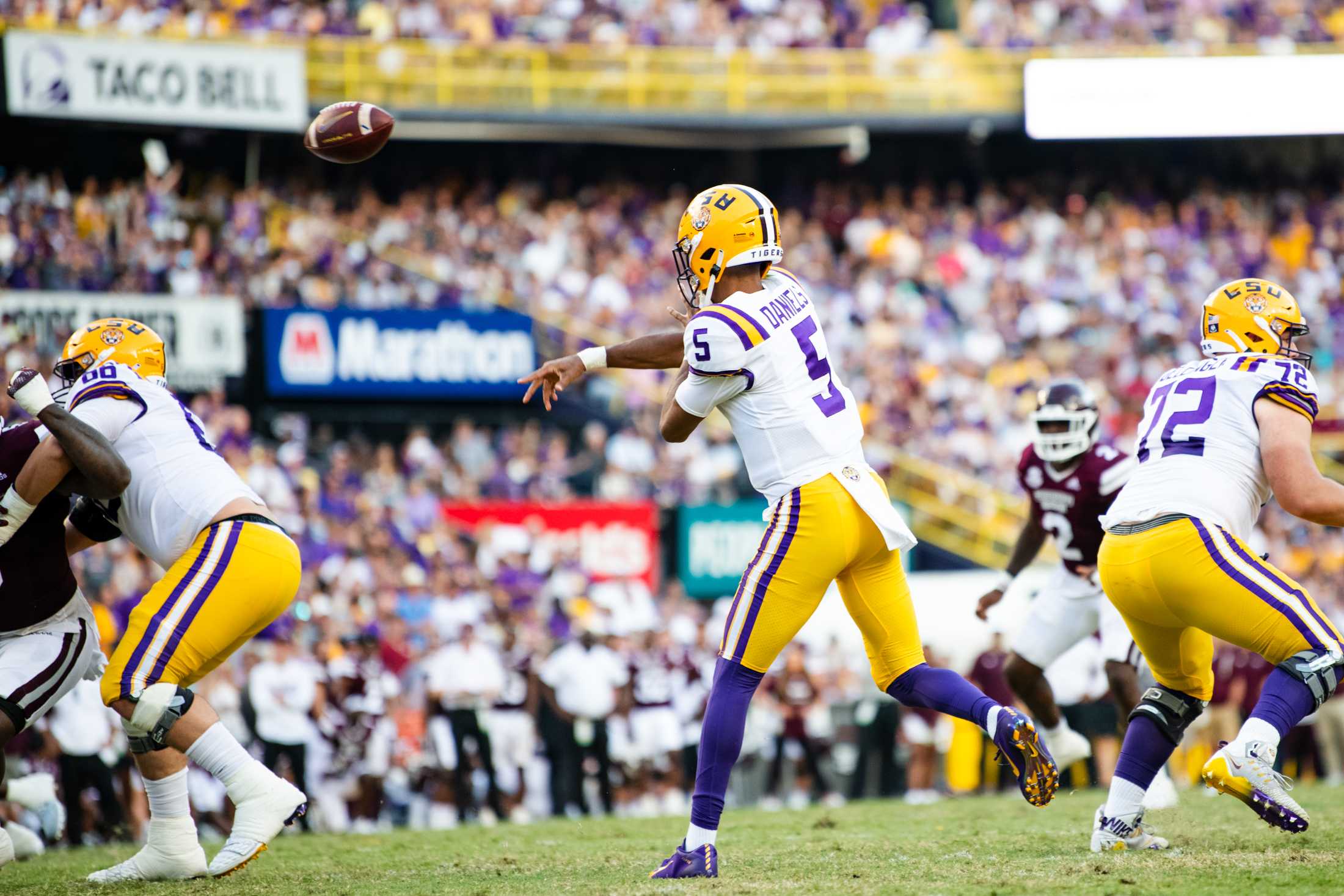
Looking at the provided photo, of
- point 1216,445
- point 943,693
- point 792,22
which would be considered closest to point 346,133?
point 943,693

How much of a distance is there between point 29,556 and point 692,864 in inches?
107

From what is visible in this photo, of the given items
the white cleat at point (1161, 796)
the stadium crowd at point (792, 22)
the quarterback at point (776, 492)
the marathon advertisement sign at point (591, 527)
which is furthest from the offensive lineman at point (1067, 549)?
the stadium crowd at point (792, 22)

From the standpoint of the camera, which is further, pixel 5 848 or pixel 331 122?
pixel 331 122

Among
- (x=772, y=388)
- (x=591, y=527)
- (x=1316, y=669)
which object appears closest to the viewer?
(x=1316, y=669)

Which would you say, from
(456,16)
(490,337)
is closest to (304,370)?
(490,337)

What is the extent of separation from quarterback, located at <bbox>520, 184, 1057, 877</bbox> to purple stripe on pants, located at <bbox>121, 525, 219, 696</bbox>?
1378mm

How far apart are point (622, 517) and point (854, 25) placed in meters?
9.88

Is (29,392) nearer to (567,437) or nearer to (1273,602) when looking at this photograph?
(1273,602)

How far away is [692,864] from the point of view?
5137mm

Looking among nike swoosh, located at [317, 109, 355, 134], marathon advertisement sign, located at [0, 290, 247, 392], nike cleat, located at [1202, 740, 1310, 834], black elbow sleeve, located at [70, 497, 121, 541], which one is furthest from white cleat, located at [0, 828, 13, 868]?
marathon advertisement sign, located at [0, 290, 247, 392]

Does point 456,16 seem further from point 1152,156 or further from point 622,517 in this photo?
point 1152,156

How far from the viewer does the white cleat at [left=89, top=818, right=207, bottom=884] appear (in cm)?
573

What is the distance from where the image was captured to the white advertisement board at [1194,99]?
866 inches

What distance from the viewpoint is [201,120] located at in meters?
17.6
